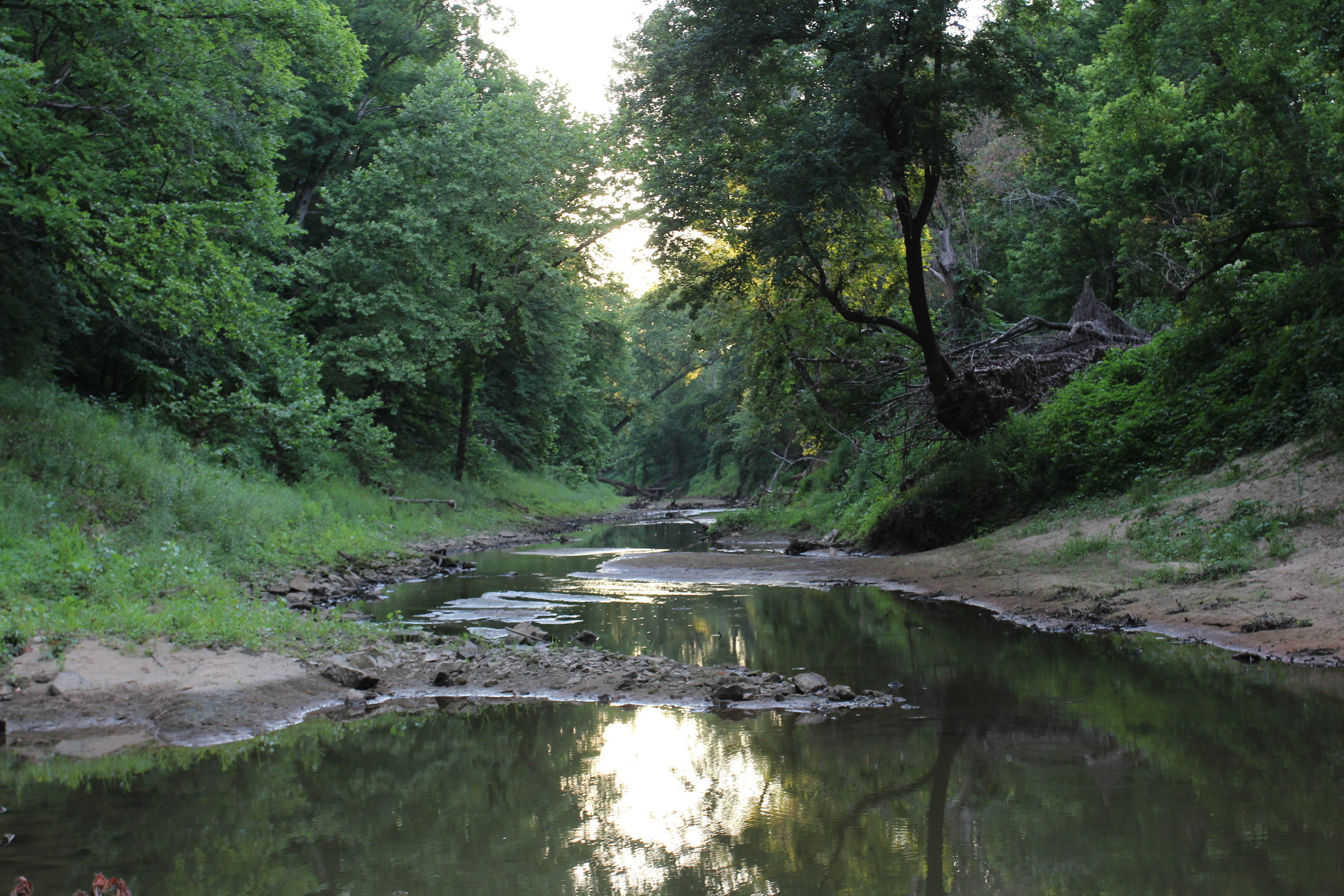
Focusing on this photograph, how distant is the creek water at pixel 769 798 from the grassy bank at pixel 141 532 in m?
2.73

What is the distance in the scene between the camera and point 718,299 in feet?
72.1

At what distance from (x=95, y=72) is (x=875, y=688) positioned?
1382cm

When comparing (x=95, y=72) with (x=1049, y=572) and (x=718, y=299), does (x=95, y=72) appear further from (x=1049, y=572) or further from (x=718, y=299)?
(x=1049, y=572)

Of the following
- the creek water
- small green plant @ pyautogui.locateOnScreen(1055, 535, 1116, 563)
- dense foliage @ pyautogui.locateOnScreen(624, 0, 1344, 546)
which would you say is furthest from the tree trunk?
the creek water

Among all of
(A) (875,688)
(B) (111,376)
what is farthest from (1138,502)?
(B) (111,376)

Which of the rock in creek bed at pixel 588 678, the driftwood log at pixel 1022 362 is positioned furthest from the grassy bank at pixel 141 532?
the driftwood log at pixel 1022 362

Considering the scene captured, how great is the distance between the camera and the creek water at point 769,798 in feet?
13.2

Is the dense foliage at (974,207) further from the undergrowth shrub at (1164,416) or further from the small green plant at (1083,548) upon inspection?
the small green plant at (1083,548)

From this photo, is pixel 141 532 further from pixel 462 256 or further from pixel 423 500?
pixel 462 256

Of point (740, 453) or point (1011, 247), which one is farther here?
point (740, 453)

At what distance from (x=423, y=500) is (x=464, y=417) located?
5.84 metres

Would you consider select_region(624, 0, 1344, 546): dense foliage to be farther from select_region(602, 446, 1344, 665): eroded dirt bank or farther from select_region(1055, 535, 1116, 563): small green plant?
select_region(1055, 535, 1116, 563): small green plant

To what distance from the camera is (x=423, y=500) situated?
25328 mm

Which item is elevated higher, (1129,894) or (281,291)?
(281,291)
